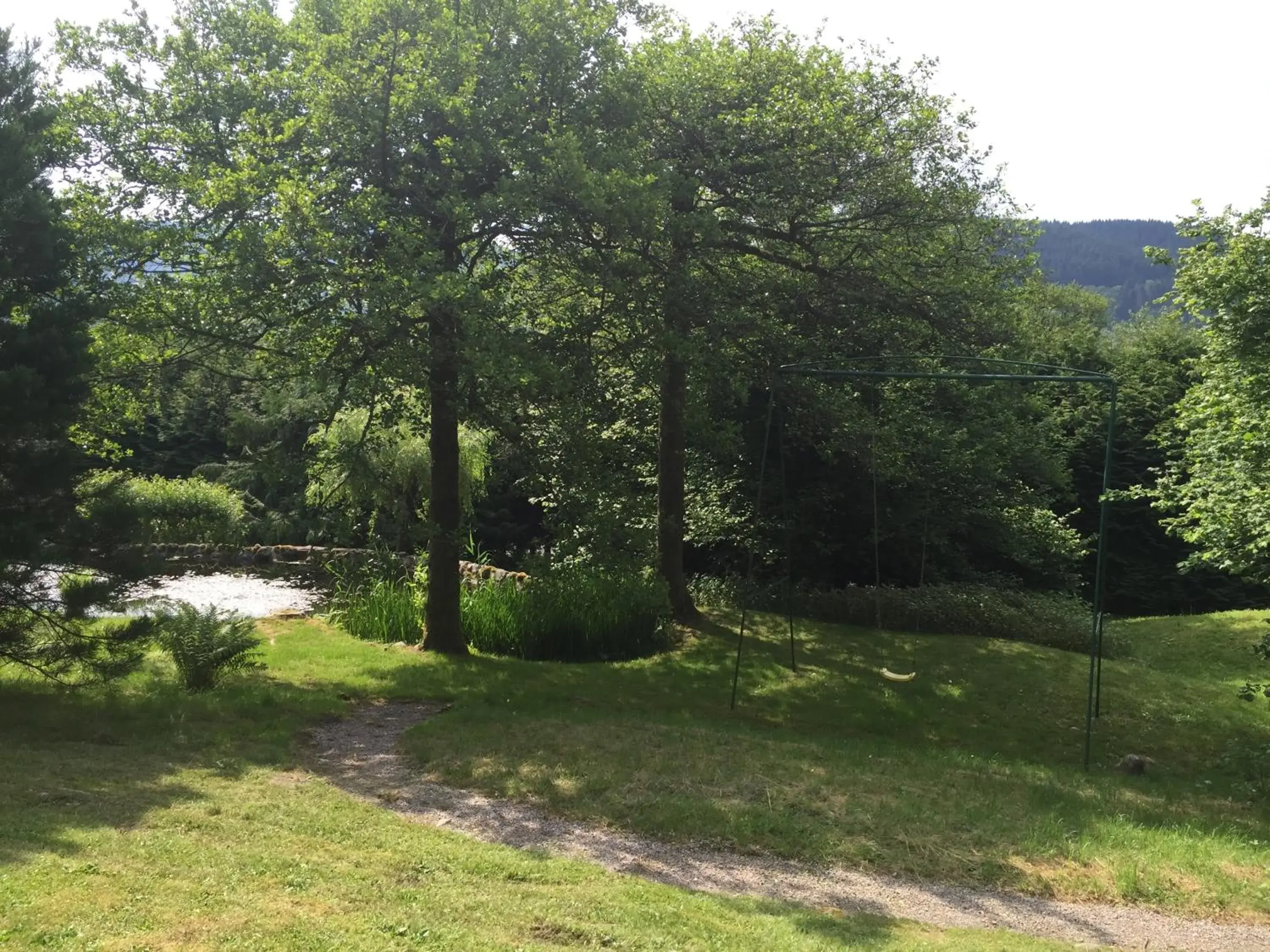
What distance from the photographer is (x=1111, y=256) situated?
147m

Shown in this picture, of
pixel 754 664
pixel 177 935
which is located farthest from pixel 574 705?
pixel 177 935

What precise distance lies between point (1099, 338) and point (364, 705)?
27323mm

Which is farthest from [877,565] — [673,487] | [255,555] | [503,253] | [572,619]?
[255,555]

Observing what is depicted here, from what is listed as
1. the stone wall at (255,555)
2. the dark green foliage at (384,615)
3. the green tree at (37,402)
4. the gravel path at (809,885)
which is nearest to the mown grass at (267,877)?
the gravel path at (809,885)

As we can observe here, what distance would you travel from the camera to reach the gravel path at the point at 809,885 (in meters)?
5.66

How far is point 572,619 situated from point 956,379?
616cm

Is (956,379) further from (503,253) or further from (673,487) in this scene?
(503,253)

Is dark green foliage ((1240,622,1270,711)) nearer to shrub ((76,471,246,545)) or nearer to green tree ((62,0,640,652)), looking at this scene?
green tree ((62,0,640,652))

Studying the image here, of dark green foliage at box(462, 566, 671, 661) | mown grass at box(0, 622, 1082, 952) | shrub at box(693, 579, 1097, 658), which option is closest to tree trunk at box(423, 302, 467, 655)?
dark green foliage at box(462, 566, 671, 661)

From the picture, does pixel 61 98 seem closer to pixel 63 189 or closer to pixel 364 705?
pixel 63 189

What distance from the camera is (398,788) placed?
7.56 metres

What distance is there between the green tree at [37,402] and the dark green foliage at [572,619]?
5578 millimetres

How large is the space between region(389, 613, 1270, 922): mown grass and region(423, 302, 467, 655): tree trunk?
882 millimetres

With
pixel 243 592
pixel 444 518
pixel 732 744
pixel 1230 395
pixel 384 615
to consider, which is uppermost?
pixel 1230 395
